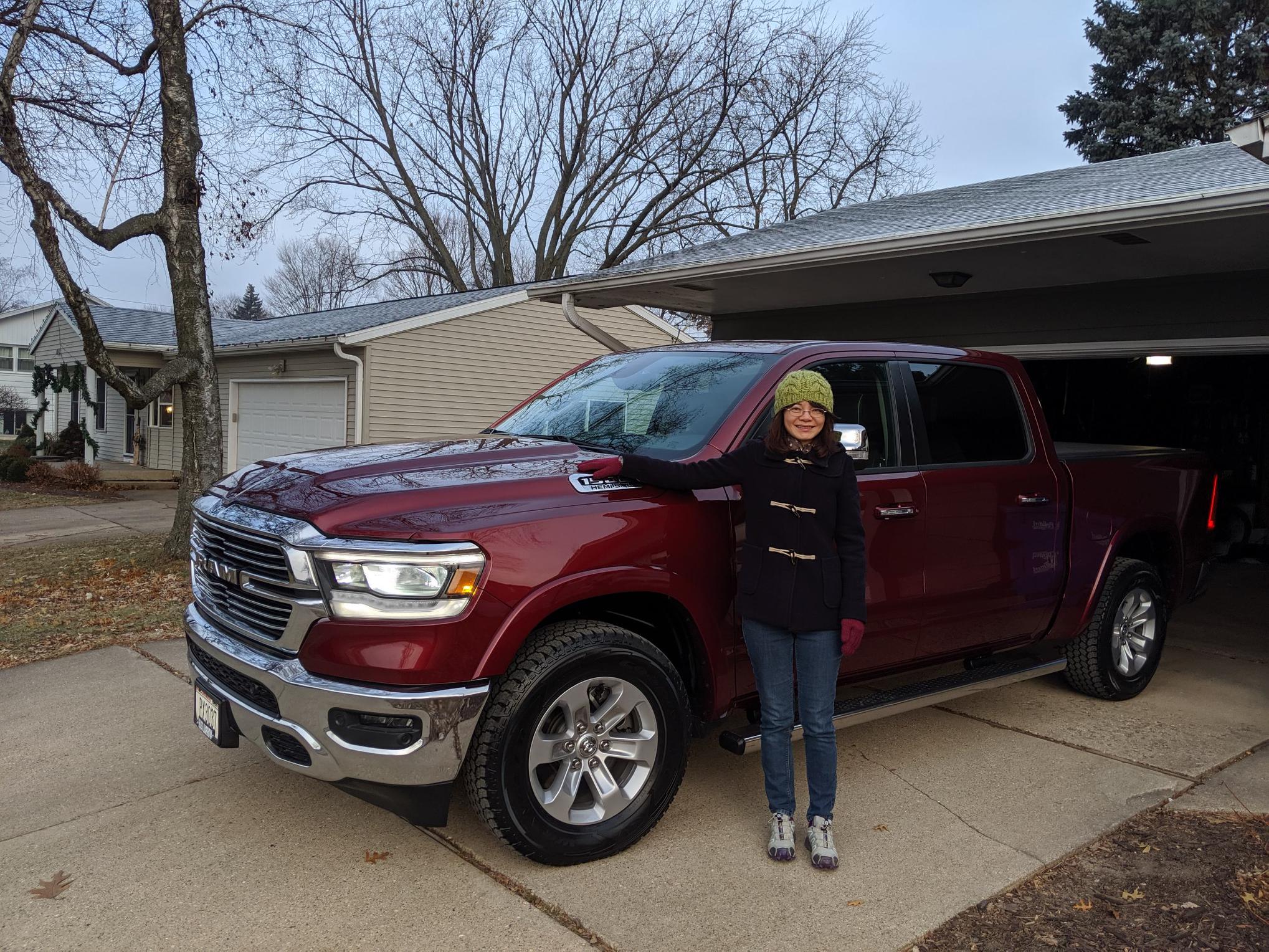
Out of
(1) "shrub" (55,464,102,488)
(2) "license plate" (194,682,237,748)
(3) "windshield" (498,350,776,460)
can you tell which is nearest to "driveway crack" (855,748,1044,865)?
(3) "windshield" (498,350,776,460)

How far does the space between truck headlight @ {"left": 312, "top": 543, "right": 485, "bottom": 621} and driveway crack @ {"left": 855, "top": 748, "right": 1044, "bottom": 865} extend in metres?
2.34

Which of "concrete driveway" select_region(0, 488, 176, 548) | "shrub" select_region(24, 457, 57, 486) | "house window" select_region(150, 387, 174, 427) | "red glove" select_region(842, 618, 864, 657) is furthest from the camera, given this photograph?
"house window" select_region(150, 387, 174, 427)

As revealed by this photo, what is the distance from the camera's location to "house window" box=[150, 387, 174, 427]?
23.5 m

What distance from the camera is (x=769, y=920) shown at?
10.2 feet

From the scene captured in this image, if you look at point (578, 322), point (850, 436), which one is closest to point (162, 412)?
point (578, 322)

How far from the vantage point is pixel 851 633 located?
3311mm

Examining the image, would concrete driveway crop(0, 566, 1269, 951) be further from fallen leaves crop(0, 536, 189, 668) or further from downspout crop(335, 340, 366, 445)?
downspout crop(335, 340, 366, 445)

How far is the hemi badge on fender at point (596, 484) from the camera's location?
11.0 ft

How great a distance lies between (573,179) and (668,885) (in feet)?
104

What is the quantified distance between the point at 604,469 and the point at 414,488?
0.68 meters

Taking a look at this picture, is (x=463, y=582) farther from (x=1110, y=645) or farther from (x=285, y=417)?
(x=285, y=417)

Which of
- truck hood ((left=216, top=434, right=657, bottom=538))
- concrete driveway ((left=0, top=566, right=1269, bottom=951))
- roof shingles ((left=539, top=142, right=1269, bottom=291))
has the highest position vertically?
roof shingles ((left=539, top=142, right=1269, bottom=291))

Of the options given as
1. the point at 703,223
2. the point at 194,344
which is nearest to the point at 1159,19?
the point at 703,223

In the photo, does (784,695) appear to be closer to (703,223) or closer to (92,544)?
(92,544)
